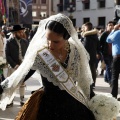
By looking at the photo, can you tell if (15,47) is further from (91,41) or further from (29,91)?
(91,41)

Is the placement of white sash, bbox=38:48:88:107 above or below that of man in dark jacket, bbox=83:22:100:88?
above

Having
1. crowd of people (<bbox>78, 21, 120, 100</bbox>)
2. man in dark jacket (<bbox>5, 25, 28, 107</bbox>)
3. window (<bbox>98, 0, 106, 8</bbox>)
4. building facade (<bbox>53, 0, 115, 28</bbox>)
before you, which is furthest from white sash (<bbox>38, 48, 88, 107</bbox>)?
window (<bbox>98, 0, 106, 8</bbox>)

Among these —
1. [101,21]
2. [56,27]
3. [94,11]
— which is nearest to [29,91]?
[56,27]

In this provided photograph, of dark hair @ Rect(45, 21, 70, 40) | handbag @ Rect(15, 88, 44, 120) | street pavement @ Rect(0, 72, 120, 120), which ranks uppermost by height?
dark hair @ Rect(45, 21, 70, 40)

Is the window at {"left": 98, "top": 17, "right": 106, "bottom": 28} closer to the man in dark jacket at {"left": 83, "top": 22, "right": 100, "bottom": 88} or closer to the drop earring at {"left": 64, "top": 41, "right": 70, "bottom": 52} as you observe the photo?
the man in dark jacket at {"left": 83, "top": 22, "right": 100, "bottom": 88}

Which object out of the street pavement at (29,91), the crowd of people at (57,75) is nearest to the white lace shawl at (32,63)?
the crowd of people at (57,75)

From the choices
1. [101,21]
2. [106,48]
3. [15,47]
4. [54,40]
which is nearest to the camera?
[54,40]

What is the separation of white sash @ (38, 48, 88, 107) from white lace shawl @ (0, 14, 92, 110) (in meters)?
0.07

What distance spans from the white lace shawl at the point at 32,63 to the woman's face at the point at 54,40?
102mm

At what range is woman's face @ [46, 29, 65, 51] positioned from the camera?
2650 millimetres

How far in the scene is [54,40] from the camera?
266 centimetres

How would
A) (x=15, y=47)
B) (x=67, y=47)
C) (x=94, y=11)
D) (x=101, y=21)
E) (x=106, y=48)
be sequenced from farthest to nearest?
(x=94, y=11), (x=101, y=21), (x=106, y=48), (x=15, y=47), (x=67, y=47)

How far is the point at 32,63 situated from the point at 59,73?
0.22m

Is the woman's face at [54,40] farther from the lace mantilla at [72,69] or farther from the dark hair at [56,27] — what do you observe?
the lace mantilla at [72,69]
